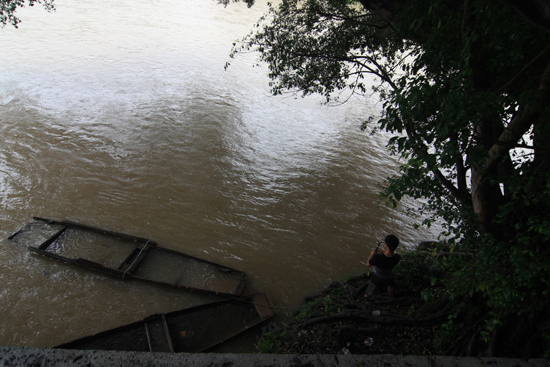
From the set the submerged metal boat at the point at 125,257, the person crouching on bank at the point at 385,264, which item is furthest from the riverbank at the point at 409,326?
the submerged metal boat at the point at 125,257

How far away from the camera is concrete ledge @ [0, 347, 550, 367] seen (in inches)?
95.5

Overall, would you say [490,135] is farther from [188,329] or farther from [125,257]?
[125,257]

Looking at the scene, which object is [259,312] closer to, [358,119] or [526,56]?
[526,56]

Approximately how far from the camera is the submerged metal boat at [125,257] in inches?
228

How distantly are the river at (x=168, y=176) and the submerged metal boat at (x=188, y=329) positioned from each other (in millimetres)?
478

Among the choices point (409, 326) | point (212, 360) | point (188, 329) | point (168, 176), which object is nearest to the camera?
point (212, 360)

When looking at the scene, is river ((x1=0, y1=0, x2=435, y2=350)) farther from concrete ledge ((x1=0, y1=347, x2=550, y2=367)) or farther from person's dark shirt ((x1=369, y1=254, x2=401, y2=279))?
concrete ledge ((x1=0, y1=347, x2=550, y2=367))

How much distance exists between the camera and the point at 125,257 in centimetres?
613

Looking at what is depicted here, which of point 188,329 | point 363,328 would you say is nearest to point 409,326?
point 363,328

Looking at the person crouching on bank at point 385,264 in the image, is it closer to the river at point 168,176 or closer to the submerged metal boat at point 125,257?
the river at point 168,176

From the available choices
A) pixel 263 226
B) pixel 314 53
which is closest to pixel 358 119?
pixel 314 53

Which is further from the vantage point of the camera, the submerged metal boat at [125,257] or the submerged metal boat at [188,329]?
the submerged metal boat at [125,257]

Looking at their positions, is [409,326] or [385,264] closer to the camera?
[409,326]

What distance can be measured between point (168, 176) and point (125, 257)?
3061mm
